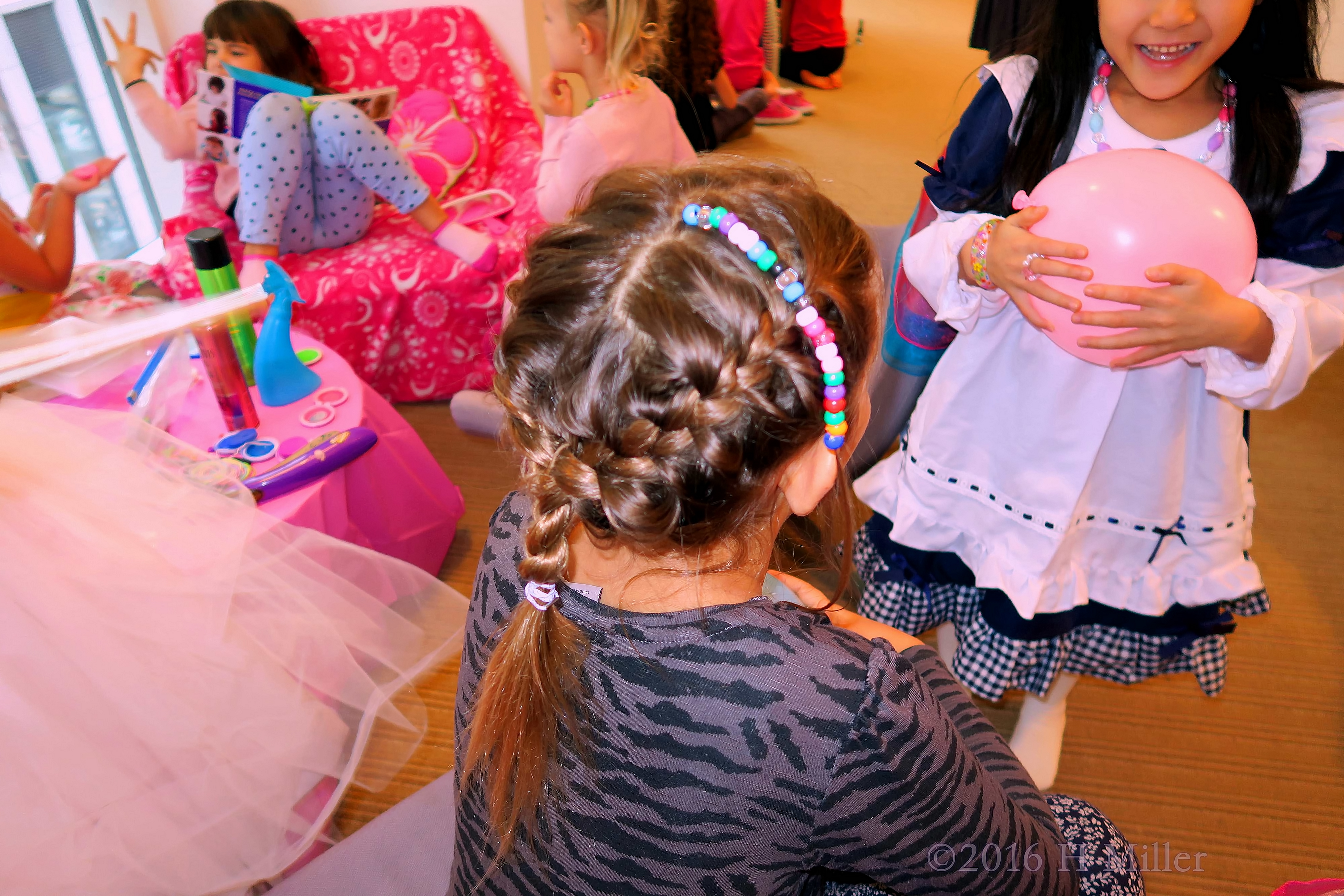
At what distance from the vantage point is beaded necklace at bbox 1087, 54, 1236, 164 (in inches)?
38.5

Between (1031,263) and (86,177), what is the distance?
2039 millimetres

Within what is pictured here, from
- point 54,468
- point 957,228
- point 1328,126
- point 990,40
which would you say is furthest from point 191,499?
point 990,40

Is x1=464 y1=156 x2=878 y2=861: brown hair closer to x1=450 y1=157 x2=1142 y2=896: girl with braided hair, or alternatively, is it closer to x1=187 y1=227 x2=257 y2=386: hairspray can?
x1=450 y1=157 x2=1142 y2=896: girl with braided hair

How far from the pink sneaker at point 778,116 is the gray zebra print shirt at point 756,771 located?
13.0 ft

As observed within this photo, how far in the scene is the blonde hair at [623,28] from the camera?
186 centimetres

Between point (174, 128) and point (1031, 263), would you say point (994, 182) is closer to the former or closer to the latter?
point (1031, 263)

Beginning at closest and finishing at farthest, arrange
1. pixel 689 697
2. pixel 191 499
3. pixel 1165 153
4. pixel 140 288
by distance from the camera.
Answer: pixel 689 697 < pixel 1165 153 < pixel 191 499 < pixel 140 288

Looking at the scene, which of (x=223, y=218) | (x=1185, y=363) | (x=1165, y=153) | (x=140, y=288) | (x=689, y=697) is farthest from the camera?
(x=223, y=218)

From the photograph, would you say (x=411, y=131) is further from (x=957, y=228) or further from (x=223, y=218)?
(x=957, y=228)

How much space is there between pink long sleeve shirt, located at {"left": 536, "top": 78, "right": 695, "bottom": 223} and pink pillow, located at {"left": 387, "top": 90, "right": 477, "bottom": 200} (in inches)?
26.0

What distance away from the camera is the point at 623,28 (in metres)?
1.88

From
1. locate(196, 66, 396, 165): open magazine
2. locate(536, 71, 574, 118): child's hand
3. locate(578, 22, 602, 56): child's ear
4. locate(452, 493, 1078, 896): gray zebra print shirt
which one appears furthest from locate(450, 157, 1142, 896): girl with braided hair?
locate(196, 66, 396, 165): open magazine

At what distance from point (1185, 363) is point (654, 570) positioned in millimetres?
753

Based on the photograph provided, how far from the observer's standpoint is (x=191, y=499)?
1.18 metres
